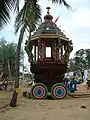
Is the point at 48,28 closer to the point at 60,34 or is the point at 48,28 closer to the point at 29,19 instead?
the point at 60,34

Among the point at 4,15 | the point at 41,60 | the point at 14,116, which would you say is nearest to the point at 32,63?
the point at 41,60

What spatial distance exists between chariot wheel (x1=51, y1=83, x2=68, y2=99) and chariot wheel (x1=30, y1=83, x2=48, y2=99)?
0.36 m

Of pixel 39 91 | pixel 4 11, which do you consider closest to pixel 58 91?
pixel 39 91

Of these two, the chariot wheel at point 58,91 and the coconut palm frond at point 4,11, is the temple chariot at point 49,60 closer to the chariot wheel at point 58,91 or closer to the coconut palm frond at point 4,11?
the chariot wheel at point 58,91

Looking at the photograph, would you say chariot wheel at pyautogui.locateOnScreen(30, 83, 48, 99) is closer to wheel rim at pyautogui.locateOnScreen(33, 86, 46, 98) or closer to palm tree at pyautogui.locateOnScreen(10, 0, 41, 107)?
wheel rim at pyautogui.locateOnScreen(33, 86, 46, 98)

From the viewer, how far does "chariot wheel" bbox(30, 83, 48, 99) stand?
1577cm

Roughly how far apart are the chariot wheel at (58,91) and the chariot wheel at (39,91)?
36 centimetres

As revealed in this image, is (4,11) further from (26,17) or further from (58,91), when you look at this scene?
(58,91)

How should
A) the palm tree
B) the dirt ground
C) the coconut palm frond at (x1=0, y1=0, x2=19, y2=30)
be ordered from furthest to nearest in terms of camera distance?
the palm tree < the dirt ground < the coconut palm frond at (x1=0, y1=0, x2=19, y2=30)

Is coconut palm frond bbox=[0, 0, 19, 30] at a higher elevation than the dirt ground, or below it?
higher

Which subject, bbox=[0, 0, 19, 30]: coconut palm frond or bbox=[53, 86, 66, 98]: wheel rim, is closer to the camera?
bbox=[0, 0, 19, 30]: coconut palm frond

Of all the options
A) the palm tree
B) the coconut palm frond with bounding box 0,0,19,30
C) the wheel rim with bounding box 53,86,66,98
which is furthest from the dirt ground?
the wheel rim with bounding box 53,86,66,98

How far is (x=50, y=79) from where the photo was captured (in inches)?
652

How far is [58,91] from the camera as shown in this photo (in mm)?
15789
